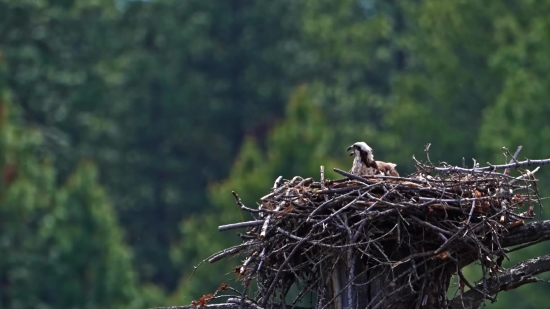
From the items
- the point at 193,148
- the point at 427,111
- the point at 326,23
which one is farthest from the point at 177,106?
the point at 427,111

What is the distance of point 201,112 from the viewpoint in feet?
155

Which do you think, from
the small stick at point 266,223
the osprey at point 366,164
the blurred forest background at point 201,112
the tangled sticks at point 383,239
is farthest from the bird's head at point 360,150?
the blurred forest background at point 201,112

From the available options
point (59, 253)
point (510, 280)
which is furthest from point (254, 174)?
Answer: point (510, 280)

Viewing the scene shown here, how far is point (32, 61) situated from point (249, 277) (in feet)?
109

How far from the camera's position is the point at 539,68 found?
95.1 ft

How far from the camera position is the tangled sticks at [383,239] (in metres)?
6.99

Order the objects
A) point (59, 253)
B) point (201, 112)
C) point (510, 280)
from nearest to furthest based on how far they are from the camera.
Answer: point (510, 280)
point (59, 253)
point (201, 112)

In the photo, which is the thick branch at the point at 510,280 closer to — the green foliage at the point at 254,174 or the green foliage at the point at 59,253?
the green foliage at the point at 254,174

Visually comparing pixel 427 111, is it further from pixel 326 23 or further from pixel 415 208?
pixel 415 208

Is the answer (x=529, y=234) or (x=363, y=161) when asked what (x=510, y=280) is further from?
(x=363, y=161)

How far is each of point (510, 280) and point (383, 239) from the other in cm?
75

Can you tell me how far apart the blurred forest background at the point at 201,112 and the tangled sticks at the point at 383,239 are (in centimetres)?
1682

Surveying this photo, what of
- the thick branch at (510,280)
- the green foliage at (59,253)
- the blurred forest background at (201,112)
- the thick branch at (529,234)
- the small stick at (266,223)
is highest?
the blurred forest background at (201,112)

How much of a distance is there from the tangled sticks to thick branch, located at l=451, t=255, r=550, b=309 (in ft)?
0.23
